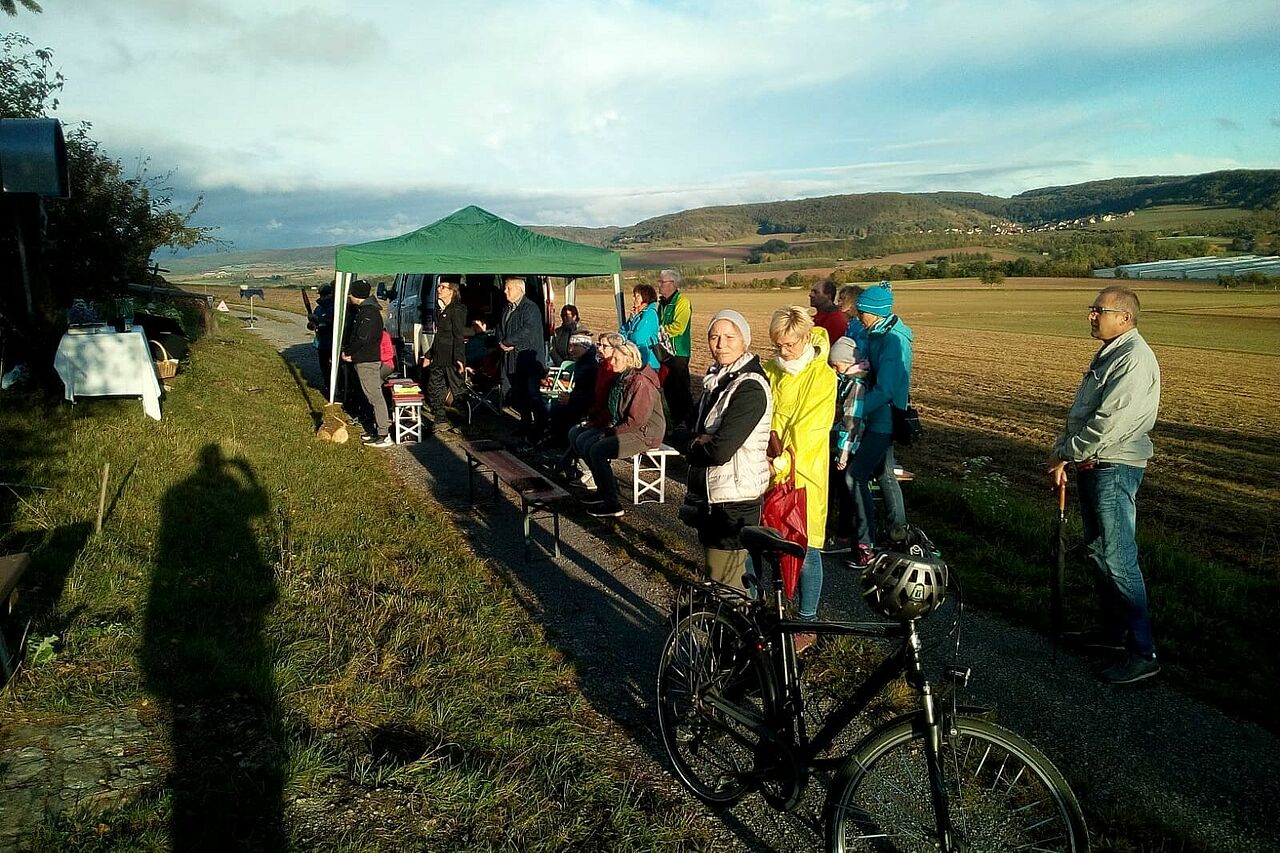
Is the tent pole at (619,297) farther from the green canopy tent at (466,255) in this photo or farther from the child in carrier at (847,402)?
the child in carrier at (847,402)

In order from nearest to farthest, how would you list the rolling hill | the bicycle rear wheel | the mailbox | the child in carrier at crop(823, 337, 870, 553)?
the bicycle rear wheel, the child in carrier at crop(823, 337, 870, 553), the mailbox, the rolling hill

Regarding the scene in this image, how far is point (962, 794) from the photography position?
2365 millimetres

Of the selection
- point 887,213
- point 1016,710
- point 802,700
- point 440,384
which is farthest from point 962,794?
point 887,213

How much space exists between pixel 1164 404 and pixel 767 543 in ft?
55.7

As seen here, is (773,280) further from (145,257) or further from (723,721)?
(723,721)

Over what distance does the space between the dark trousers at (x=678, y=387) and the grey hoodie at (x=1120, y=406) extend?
597 centimetres

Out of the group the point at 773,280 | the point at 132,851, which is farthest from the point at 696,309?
the point at 132,851

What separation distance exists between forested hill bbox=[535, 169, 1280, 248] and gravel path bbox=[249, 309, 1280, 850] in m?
130

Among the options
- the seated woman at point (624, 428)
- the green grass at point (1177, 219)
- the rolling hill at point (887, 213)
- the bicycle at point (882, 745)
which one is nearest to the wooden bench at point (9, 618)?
the bicycle at point (882, 745)

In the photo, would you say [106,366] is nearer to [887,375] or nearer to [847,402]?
[847,402]

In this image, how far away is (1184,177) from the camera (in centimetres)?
14600

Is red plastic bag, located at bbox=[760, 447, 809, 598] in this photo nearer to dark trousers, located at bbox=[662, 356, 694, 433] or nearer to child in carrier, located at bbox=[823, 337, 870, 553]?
child in carrier, located at bbox=[823, 337, 870, 553]

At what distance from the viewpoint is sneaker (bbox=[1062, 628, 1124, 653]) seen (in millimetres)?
4230

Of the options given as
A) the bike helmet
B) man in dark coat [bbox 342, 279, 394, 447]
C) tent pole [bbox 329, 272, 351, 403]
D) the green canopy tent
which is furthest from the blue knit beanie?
tent pole [bbox 329, 272, 351, 403]
